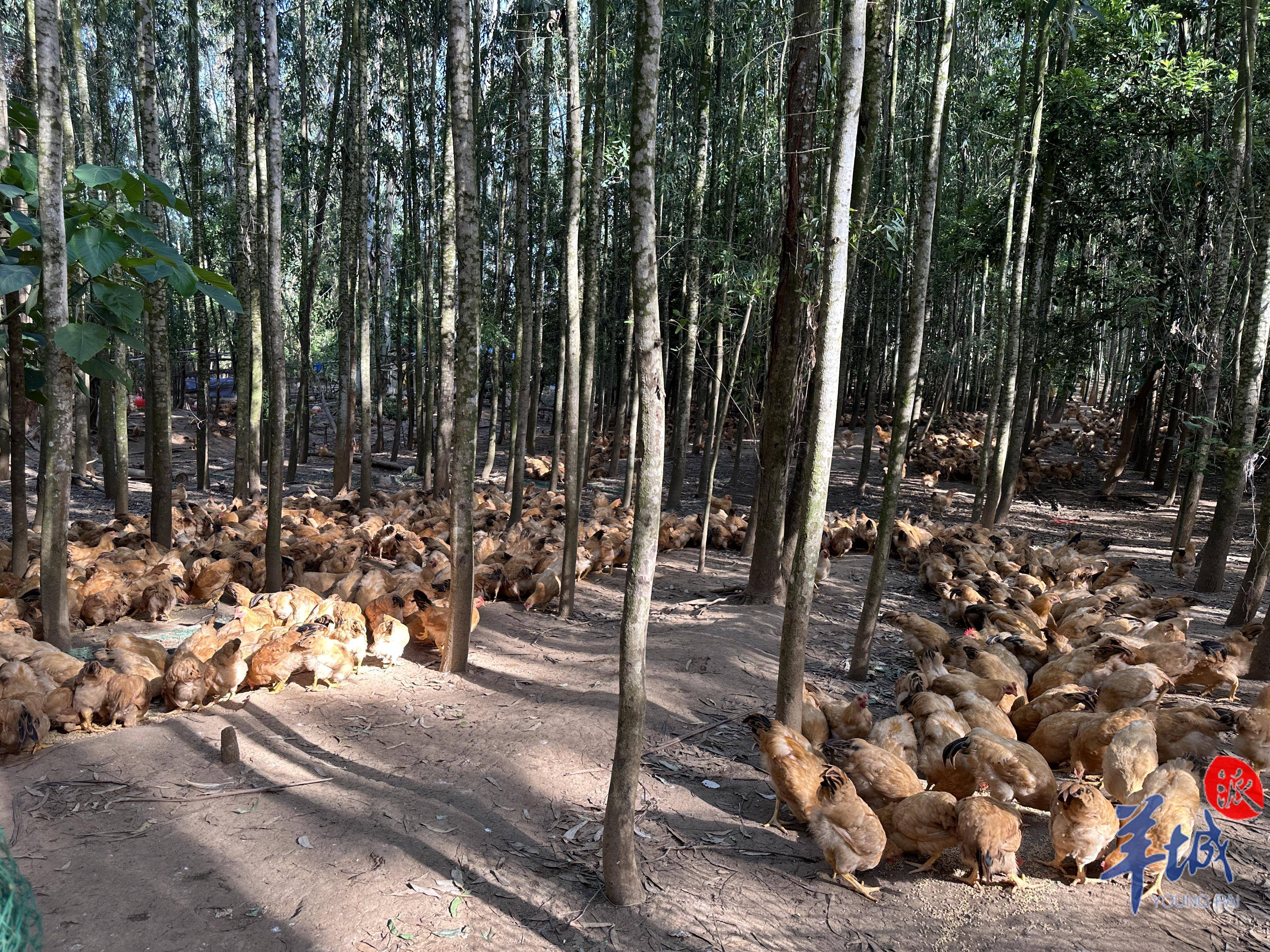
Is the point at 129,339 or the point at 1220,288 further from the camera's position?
the point at 1220,288

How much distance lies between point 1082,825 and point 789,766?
3.75 ft

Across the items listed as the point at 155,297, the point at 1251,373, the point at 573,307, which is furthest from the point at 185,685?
the point at 1251,373

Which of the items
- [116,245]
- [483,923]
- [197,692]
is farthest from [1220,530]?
[116,245]

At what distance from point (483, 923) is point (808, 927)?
1224 mm

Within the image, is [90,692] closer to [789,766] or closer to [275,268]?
[275,268]

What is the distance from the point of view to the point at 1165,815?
118 inches

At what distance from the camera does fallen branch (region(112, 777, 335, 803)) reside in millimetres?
3445

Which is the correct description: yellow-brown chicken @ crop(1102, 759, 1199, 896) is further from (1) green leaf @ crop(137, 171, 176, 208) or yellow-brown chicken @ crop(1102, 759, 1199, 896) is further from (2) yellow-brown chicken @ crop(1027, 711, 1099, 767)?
(1) green leaf @ crop(137, 171, 176, 208)

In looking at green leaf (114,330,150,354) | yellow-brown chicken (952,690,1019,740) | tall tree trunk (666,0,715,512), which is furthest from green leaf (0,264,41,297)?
yellow-brown chicken (952,690,1019,740)

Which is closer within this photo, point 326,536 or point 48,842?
point 48,842

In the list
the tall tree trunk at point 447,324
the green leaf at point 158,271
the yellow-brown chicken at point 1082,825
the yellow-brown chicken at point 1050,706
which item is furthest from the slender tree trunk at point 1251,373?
the green leaf at point 158,271

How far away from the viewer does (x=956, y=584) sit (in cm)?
762

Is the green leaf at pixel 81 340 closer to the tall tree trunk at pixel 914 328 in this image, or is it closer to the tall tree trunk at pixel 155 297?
the tall tree trunk at pixel 155 297

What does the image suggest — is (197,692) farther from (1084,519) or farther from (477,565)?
(1084,519)
